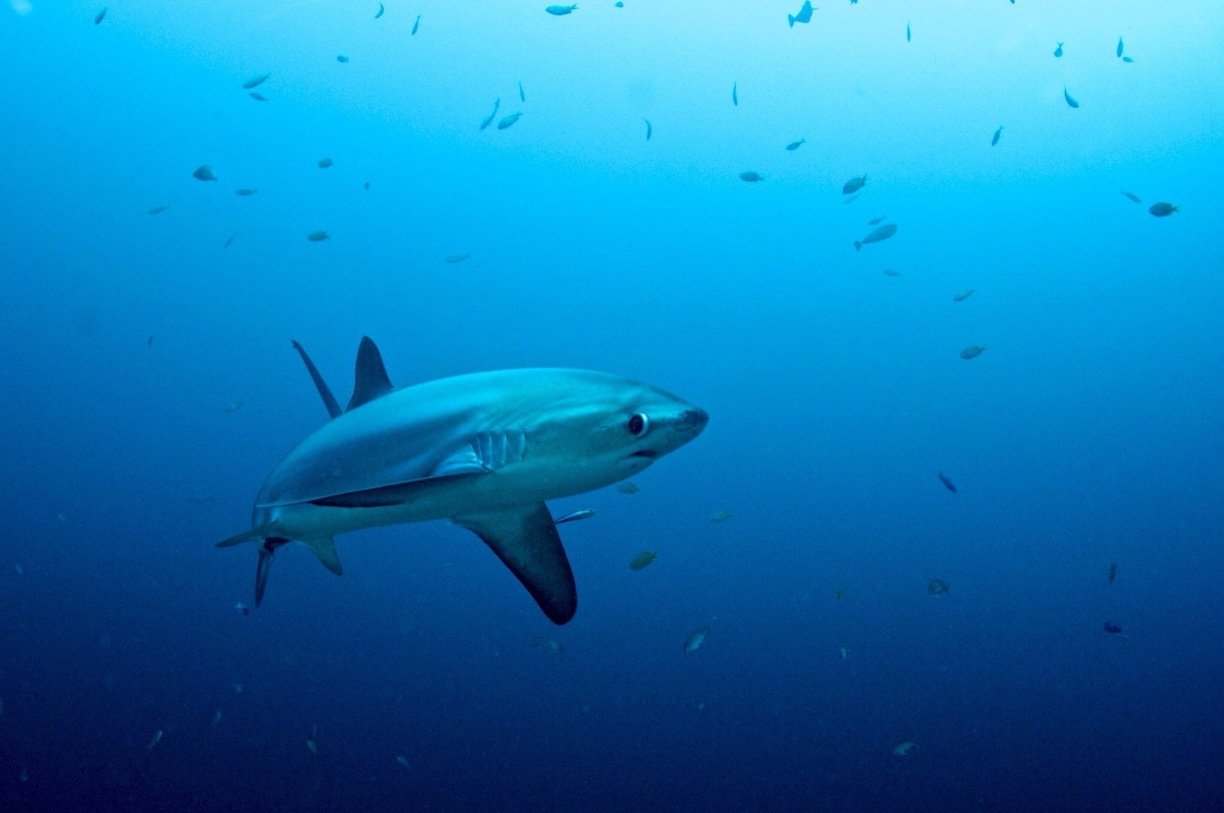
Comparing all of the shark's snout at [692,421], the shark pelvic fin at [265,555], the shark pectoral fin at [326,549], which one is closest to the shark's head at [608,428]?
the shark's snout at [692,421]

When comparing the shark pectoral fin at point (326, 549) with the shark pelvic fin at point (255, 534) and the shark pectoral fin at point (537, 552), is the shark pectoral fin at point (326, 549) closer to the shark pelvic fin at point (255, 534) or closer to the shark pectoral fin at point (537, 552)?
the shark pelvic fin at point (255, 534)

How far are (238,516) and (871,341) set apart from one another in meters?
27.0

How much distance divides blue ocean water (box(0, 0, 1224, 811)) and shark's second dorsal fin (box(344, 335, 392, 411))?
20.0 feet

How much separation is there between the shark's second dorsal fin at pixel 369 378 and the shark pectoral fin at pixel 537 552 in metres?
0.66

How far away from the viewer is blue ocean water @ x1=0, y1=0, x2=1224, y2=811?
13.0 meters

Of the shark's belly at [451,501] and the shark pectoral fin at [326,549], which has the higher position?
the shark's belly at [451,501]

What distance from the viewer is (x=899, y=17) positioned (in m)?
22.8

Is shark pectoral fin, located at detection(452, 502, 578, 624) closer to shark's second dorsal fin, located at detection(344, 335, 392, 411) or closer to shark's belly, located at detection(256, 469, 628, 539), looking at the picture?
shark's belly, located at detection(256, 469, 628, 539)

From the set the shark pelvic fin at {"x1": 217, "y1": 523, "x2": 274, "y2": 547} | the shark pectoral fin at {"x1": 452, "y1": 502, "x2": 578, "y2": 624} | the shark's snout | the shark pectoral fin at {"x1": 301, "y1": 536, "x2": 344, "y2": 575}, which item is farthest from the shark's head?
the shark pectoral fin at {"x1": 301, "y1": 536, "x2": 344, "y2": 575}

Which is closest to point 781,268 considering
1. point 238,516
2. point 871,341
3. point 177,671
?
point 871,341

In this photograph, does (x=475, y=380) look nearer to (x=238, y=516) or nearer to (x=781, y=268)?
(x=238, y=516)

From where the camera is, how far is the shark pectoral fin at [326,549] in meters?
2.87

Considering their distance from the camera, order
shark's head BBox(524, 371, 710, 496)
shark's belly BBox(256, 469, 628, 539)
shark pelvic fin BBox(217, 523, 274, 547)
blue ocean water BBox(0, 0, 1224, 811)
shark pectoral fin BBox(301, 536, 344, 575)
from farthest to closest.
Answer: blue ocean water BBox(0, 0, 1224, 811) < shark pectoral fin BBox(301, 536, 344, 575) < shark pelvic fin BBox(217, 523, 274, 547) < shark's belly BBox(256, 469, 628, 539) < shark's head BBox(524, 371, 710, 496)

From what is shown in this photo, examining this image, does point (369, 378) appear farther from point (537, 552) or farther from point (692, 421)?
point (692, 421)
